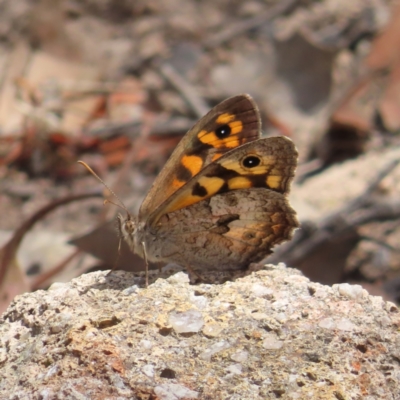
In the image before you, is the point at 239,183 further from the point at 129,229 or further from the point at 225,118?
the point at 129,229

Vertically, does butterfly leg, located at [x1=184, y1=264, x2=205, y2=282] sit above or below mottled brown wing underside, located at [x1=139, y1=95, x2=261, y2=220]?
below

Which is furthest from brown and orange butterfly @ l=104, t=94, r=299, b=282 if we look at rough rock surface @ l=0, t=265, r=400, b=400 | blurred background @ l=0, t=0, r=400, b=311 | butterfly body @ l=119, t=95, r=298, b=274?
blurred background @ l=0, t=0, r=400, b=311

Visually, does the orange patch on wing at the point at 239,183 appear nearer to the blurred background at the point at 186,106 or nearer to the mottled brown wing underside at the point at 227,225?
the mottled brown wing underside at the point at 227,225

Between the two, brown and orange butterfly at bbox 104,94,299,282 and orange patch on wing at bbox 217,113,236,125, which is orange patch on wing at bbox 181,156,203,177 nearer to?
brown and orange butterfly at bbox 104,94,299,282

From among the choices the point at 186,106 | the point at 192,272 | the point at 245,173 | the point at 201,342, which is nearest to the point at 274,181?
the point at 245,173

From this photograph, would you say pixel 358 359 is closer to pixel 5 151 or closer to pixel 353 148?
pixel 353 148

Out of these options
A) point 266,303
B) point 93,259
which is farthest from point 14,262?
point 266,303

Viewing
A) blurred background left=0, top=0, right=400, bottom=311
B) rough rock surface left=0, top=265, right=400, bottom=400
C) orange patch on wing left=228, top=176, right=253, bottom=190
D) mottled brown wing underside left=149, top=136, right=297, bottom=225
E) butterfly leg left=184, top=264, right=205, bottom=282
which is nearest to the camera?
rough rock surface left=0, top=265, right=400, bottom=400
